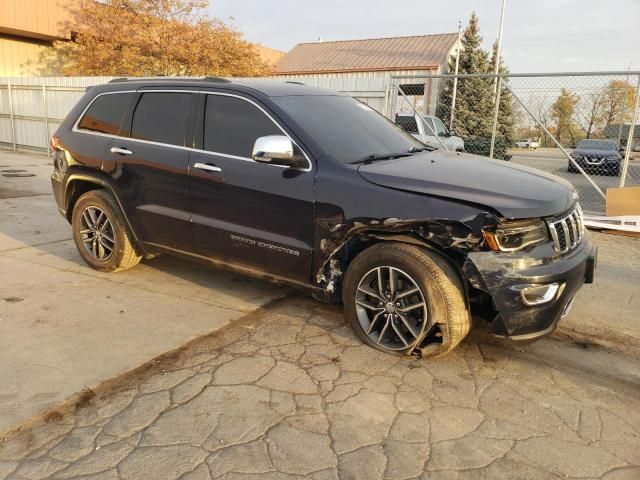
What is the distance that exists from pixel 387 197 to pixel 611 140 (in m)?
7.18

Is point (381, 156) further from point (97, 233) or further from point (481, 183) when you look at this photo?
point (97, 233)

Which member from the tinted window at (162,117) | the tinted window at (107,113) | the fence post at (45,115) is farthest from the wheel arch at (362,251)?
the fence post at (45,115)

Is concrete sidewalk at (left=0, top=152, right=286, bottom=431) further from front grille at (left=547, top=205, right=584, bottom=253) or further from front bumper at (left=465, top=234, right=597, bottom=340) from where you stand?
front grille at (left=547, top=205, right=584, bottom=253)

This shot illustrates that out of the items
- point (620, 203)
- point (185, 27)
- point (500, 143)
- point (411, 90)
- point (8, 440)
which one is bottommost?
point (8, 440)

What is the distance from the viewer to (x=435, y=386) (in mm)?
3314

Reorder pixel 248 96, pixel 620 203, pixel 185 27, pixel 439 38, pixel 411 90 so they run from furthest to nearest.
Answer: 1. pixel 439 38
2. pixel 411 90
3. pixel 185 27
4. pixel 620 203
5. pixel 248 96

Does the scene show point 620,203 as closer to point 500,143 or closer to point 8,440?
point 500,143

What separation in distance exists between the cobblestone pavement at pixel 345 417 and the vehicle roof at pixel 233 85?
1.98 m

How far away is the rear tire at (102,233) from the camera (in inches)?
200

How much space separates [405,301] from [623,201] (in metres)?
6.17

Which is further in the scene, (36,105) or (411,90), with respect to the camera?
(411,90)

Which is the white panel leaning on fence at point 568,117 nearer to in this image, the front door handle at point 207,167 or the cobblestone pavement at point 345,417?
the front door handle at point 207,167

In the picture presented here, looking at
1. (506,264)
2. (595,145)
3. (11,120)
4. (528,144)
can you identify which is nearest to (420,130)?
(528,144)

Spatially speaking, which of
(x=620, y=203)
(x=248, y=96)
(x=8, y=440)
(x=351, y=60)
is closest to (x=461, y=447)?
(x=8, y=440)
